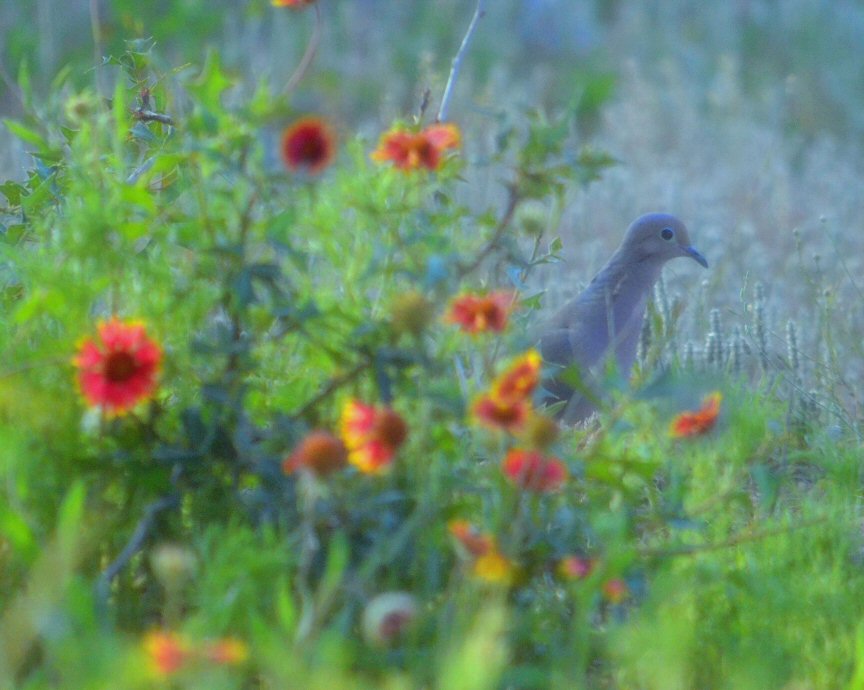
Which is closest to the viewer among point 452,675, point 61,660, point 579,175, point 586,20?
point 452,675

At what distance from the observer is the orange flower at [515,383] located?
1858 millimetres

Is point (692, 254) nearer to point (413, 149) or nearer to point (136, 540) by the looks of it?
point (413, 149)

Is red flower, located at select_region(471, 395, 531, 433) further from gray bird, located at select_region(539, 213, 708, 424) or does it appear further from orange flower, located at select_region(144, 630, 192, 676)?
gray bird, located at select_region(539, 213, 708, 424)

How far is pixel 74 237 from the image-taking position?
217 centimetres

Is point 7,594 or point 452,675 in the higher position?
point 7,594

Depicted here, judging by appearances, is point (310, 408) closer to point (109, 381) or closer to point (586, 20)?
point (109, 381)

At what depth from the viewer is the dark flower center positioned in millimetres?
1921

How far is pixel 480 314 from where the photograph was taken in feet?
6.35

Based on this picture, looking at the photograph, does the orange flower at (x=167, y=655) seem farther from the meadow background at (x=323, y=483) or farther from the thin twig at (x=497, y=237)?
the thin twig at (x=497, y=237)

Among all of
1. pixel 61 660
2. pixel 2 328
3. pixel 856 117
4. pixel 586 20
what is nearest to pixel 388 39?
pixel 586 20

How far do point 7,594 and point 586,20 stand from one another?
8.70 meters

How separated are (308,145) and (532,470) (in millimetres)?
537

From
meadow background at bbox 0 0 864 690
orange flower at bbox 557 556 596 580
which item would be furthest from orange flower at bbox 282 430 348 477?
orange flower at bbox 557 556 596 580

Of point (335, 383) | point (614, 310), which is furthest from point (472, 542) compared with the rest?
point (614, 310)
